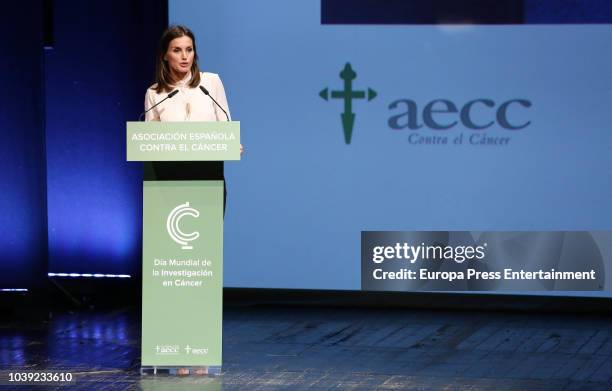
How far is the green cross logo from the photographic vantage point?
6.52m

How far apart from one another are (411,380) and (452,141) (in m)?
2.23

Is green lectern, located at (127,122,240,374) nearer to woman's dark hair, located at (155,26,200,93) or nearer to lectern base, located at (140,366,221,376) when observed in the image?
lectern base, located at (140,366,221,376)

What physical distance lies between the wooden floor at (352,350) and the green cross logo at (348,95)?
3.76 feet

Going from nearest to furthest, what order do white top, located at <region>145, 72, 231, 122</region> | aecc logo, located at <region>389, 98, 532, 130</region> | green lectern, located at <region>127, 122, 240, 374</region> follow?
1. green lectern, located at <region>127, 122, 240, 374</region>
2. white top, located at <region>145, 72, 231, 122</region>
3. aecc logo, located at <region>389, 98, 532, 130</region>

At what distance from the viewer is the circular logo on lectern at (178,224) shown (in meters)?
4.53

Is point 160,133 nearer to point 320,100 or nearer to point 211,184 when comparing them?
point 211,184

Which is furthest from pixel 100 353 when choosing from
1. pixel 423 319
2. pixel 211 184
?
pixel 423 319

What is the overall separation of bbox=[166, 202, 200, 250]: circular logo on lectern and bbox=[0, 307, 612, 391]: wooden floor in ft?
1.95

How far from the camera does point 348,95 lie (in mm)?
6527

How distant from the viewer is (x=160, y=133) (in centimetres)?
441

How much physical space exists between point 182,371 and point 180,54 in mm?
1375

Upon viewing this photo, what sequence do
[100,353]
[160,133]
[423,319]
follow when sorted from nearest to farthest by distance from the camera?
[160,133]
[100,353]
[423,319]
